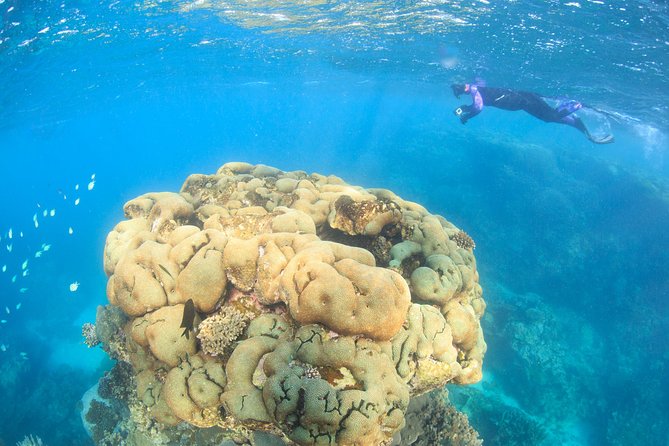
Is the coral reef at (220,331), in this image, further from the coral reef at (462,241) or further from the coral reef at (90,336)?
the coral reef at (462,241)

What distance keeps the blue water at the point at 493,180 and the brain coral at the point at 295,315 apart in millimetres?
9739

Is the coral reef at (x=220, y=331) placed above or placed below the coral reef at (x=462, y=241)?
above

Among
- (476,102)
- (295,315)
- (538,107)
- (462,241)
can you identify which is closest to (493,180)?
(538,107)

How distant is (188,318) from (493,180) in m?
26.1

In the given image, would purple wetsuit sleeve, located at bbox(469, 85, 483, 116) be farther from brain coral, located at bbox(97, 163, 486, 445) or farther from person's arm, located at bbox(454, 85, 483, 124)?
brain coral, located at bbox(97, 163, 486, 445)

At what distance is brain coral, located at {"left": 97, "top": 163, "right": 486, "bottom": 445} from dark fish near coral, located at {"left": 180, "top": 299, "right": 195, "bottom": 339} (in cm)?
2

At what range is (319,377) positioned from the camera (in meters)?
3.94

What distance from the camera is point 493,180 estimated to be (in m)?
26.5

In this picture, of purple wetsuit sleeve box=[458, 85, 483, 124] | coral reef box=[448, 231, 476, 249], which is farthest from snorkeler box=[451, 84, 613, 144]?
coral reef box=[448, 231, 476, 249]

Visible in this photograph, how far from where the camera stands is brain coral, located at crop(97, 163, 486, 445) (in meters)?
3.95

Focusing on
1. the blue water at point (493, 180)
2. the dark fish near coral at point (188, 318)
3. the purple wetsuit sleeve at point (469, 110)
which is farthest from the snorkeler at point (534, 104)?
the dark fish near coral at point (188, 318)

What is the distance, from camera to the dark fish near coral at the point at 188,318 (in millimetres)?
4715

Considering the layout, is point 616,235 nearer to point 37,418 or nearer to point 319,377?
point 319,377

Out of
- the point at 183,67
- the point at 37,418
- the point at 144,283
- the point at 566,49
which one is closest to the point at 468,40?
the point at 566,49
